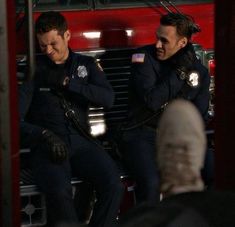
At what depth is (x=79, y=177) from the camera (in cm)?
421

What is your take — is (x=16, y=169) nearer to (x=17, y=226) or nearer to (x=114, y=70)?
(x=17, y=226)

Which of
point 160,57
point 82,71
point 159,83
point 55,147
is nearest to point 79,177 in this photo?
point 55,147

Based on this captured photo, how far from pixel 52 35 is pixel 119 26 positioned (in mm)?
586

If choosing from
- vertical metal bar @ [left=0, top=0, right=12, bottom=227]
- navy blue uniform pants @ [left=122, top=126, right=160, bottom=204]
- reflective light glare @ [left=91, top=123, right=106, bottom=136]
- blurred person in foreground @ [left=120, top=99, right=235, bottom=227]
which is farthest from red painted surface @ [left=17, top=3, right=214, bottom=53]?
blurred person in foreground @ [left=120, top=99, right=235, bottom=227]

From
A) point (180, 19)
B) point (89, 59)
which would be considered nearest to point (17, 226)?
point (89, 59)

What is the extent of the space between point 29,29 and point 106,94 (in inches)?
60.4

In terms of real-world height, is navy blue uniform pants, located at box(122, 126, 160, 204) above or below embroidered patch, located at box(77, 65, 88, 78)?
below

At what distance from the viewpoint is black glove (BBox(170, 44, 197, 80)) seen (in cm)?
448

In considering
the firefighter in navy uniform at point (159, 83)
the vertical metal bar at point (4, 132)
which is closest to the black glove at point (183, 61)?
the firefighter in navy uniform at point (159, 83)

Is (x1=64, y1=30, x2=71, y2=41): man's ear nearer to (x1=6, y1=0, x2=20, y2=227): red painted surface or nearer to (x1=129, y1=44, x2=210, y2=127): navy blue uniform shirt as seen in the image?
(x1=129, y1=44, x2=210, y2=127): navy blue uniform shirt

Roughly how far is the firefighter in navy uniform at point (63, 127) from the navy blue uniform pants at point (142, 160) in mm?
127

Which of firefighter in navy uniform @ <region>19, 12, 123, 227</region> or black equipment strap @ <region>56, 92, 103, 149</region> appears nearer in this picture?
firefighter in navy uniform @ <region>19, 12, 123, 227</region>

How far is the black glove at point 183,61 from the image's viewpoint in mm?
4480

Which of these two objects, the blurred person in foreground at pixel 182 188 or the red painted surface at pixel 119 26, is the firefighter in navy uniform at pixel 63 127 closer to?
the red painted surface at pixel 119 26
